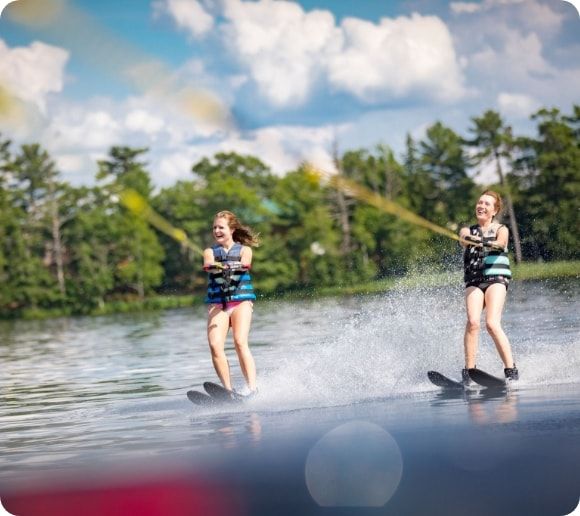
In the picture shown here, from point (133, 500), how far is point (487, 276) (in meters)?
3.77

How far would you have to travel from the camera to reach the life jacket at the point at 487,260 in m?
8.48

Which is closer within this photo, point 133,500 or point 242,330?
point 133,500

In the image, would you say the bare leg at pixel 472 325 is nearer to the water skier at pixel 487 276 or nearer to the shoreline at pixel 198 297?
the water skier at pixel 487 276

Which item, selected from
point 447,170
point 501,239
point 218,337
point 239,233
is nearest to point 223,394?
point 218,337

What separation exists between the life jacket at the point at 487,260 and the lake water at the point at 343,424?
0.87m

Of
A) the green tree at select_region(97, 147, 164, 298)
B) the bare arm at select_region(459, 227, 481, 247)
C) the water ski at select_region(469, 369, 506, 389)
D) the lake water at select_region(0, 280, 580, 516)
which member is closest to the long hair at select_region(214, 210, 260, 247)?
the lake water at select_region(0, 280, 580, 516)

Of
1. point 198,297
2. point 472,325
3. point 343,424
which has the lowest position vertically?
point 198,297

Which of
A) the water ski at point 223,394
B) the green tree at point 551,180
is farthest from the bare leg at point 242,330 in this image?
the green tree at point 551,180

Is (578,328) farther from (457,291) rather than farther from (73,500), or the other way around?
(457,291)

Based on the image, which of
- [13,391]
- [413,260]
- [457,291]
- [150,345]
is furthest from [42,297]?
[13,391]

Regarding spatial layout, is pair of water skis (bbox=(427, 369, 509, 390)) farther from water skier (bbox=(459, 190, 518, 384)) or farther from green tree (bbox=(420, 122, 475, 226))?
green tree (bbox=(420, 122, 475, 226))

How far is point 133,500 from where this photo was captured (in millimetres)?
5684

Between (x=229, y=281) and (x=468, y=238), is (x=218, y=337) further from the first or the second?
(x=468, y=238)

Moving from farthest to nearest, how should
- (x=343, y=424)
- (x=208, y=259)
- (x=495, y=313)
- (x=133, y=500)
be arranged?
(x=495, y=313) → (x=208, y=259) → (x=343, y=424) → (x=133, y=500)
